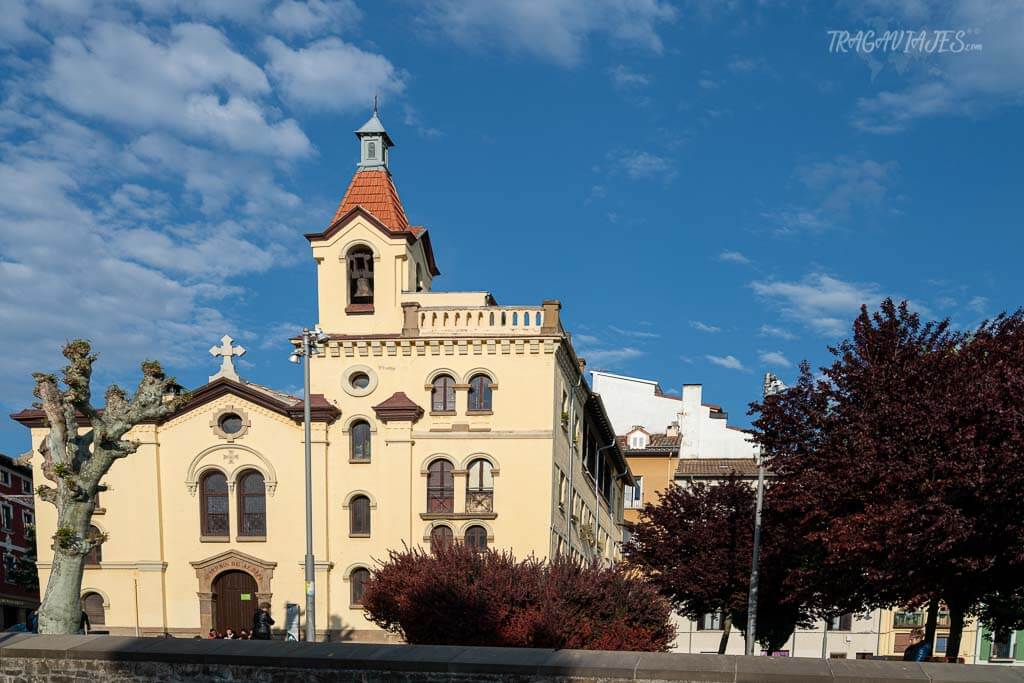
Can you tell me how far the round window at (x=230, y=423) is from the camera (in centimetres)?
3266

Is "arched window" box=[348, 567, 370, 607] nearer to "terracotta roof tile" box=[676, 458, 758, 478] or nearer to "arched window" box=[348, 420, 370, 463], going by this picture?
"arched window" box=[348, 420, 370, 463]

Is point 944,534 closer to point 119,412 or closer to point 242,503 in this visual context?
point 119,412

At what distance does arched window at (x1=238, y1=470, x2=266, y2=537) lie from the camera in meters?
32.3

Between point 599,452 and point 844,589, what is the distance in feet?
82.3

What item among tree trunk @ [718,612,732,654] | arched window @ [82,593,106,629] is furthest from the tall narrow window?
arched window @ [82,593,106,629]

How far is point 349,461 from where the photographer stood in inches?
1261

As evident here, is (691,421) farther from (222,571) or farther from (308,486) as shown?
(308,486)

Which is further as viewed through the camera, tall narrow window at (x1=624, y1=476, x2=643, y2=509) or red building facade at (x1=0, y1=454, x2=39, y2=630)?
tall narrow window at (x1=624, y1=476, x2=643, y2=509)

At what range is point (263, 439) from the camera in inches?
1277

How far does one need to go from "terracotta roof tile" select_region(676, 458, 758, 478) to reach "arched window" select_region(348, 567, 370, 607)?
2458 cm

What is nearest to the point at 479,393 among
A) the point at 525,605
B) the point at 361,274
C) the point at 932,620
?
the point at 361,274

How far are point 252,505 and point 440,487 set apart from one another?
6.66 m

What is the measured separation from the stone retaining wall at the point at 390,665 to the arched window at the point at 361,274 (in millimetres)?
20053

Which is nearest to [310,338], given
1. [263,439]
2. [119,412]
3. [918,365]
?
Result: [119,412]
